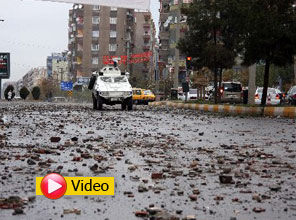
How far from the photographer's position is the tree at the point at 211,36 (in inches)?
1597

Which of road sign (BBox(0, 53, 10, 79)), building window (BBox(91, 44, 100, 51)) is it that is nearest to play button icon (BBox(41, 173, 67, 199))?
road sign (BBox(0, 53, 10, 79))

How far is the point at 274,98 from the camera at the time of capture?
148 ft

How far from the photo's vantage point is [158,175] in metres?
6.86

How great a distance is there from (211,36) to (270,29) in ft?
53.1

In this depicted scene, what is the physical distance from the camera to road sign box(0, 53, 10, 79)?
296ft

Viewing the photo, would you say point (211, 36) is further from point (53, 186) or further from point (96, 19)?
point (96, 19)

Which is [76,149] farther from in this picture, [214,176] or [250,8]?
[250,8]

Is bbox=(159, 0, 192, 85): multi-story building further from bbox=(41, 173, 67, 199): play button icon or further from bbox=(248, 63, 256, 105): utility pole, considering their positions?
bbox=(41, 173, 67, 199): play button icon

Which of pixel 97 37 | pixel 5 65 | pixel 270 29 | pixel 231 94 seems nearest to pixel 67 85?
pixel 5 65

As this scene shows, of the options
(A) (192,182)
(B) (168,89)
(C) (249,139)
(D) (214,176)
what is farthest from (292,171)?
(B) (168,89)

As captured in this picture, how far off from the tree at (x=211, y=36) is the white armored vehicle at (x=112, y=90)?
9.18 meters

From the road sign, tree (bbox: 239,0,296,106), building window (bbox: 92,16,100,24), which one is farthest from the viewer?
building window (bbox: 92,16,100,24)

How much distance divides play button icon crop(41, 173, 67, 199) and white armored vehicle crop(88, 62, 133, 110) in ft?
85.2

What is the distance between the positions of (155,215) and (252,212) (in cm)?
Result: 75
